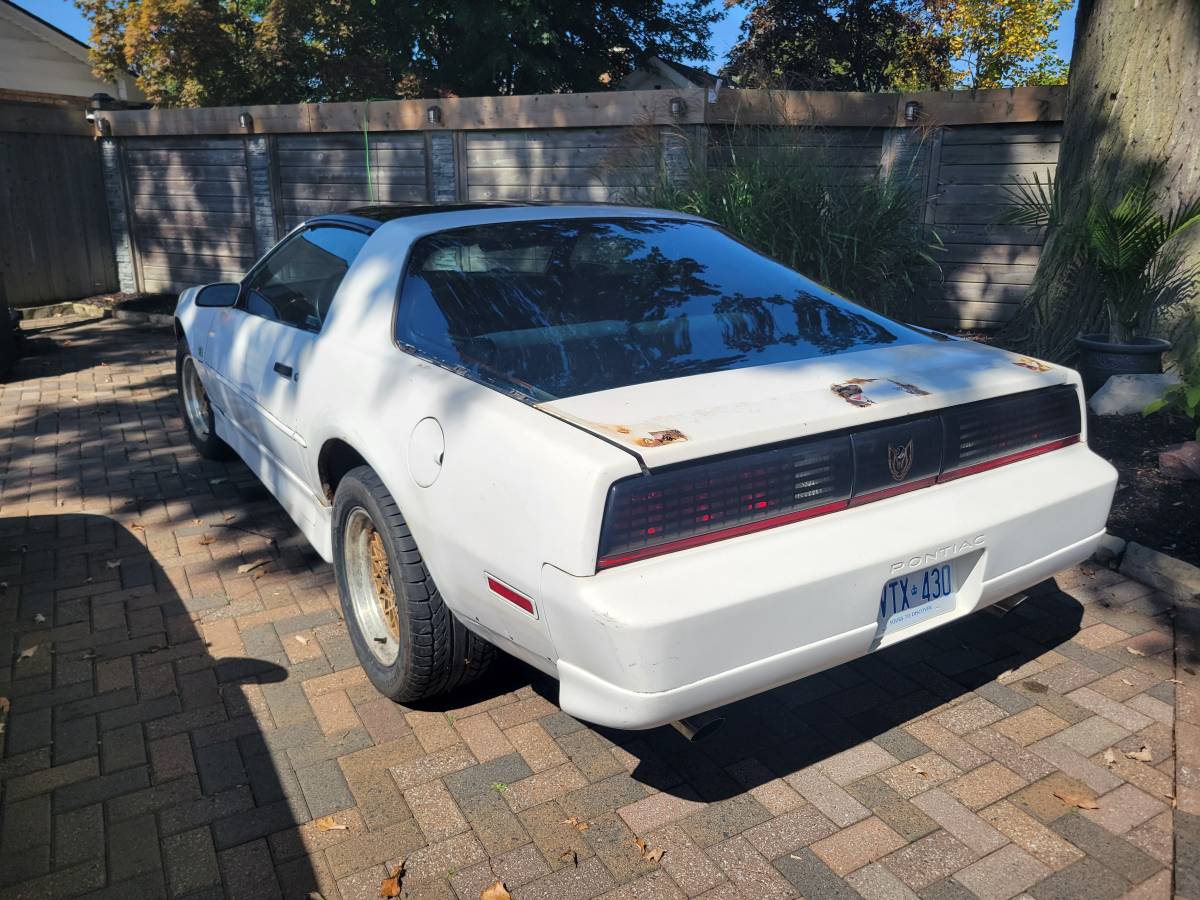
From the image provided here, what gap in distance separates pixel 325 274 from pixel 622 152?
202 inches

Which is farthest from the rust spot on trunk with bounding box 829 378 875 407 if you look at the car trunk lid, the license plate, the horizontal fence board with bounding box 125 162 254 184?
the horizontal fence board with bounding box 125 162 254 184

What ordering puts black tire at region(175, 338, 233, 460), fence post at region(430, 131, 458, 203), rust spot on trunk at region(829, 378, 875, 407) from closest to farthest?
rust spot on trunk at region(829, 378, 875, 407) → black tire at region(175, 338, 233, 460) → fence post at region(430, 131, 458, 203)

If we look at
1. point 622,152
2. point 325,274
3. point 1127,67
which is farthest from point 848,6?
point 325,274

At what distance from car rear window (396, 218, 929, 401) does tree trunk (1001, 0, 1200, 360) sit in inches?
131

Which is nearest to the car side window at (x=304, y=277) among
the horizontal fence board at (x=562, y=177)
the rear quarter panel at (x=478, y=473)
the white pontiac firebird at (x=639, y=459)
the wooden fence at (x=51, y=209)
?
the white pontiac firebird at (x=639, y=459)

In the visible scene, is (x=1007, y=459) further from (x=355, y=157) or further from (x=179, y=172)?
(x=179, y=172)

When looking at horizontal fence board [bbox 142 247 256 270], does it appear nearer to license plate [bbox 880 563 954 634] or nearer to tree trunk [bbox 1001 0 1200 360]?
tree trunk [bbox 1001 0 1200 360]

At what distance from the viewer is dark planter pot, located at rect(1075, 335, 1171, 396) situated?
18.6ft

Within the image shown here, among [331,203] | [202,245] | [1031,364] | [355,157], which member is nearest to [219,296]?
[1031,364]

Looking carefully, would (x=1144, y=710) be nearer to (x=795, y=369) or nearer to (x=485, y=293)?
(x=795, y=369)

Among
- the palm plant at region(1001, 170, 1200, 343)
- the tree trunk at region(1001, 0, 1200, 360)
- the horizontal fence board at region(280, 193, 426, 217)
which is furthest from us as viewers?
the horizontal fence board at region(280, 193, 426, 217)

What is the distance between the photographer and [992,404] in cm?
287

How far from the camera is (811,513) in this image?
8.23 ft

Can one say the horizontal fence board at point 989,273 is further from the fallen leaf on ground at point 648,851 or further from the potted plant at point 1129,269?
the fallen leaf on ground at point 648,851
